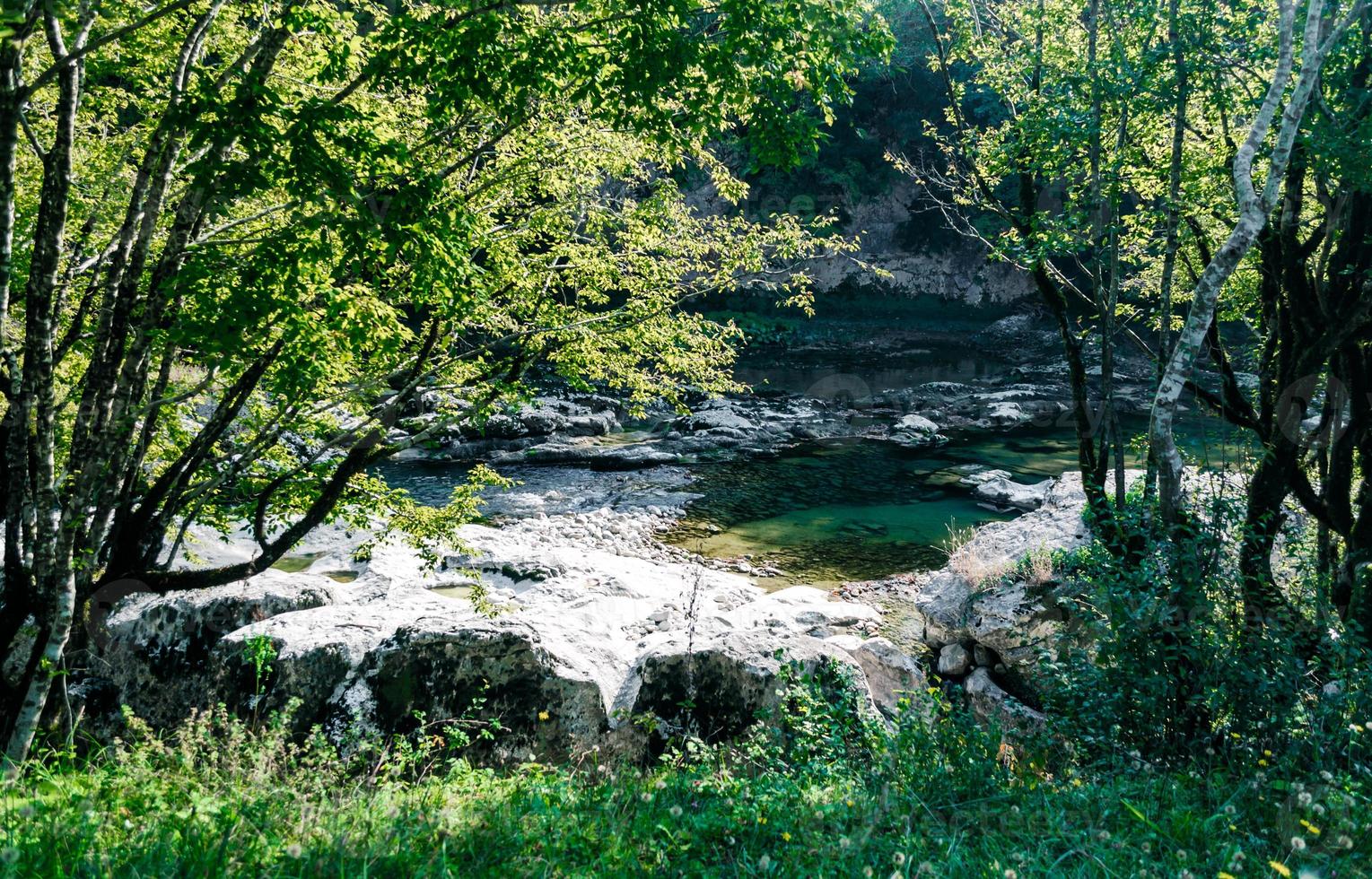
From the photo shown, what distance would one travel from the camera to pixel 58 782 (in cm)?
329

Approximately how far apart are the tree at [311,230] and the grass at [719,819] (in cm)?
184

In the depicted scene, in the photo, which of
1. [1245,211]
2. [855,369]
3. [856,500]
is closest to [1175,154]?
[1245,211]

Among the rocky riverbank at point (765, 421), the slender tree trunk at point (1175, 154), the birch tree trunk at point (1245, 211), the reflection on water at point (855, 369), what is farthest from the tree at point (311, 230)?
the reflection on water at point (855, 369)

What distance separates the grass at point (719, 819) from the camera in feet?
8.50

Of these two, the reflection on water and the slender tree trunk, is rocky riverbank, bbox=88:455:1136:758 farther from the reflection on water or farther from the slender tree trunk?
the reflection on water

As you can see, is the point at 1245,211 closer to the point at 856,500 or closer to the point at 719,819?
the point at 719,819

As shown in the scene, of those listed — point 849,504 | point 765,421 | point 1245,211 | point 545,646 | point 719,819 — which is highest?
point 1245,211

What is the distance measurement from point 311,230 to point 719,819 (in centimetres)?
361

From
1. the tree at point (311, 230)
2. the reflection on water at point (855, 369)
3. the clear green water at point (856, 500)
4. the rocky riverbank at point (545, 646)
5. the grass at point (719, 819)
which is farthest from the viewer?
the reflection on water at point (855, 369)

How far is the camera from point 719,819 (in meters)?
3.22

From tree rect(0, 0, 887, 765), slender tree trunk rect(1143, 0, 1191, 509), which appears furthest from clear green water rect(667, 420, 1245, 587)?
tree rect(0, 0, 887, 765)

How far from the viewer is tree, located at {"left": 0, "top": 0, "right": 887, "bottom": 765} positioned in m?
3.92

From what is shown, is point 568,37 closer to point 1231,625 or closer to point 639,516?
point 1231,625

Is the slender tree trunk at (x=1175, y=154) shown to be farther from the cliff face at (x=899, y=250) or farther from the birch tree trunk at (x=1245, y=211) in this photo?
the cliff face at (x=899, y=250)
